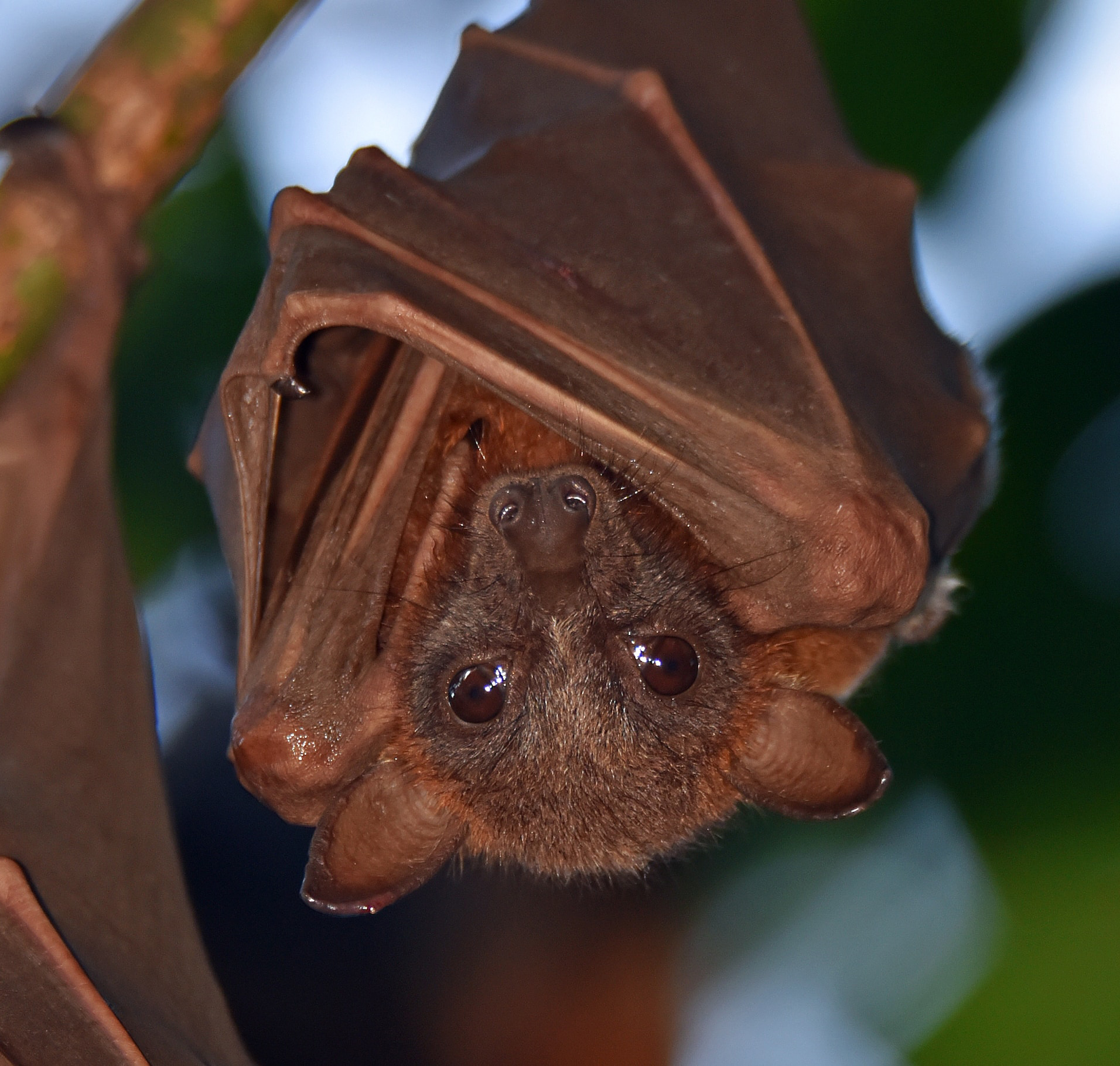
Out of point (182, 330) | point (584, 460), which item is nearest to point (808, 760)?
point (584, 460)

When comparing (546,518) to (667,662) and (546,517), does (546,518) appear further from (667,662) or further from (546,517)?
(667,662)

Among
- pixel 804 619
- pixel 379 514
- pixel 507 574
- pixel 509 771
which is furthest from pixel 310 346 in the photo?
pixel 804 619

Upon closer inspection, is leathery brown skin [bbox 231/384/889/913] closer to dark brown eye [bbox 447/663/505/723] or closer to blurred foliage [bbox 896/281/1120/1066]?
dark brown eye [bbox 447/663/505/723]

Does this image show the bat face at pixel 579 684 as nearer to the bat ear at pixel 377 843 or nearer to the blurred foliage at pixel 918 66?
the bat ear at pixel 377 843

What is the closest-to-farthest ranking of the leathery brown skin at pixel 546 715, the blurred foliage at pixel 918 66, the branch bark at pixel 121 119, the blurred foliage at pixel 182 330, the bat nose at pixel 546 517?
the branch bark at pixel 121 119
the bat nose at pixel 546 517
the leathery brown skin at pixel 546 715
the blurred foliage at pixel 918 66
the blurred foliage at pixel 182 330

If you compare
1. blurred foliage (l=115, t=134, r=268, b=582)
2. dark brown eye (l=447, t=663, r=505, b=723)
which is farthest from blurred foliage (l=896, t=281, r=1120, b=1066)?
blurred foliage (l=115, t=134, r=268, b=582)

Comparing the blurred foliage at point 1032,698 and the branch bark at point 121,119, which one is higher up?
the branch bark at point 121,119

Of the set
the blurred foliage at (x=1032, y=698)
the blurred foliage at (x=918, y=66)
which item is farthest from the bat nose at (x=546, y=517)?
the blurred foliage at (x=918, y=66)

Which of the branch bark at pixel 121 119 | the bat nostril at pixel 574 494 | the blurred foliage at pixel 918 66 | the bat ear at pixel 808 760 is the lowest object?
the bat ear at pixel 808 760
